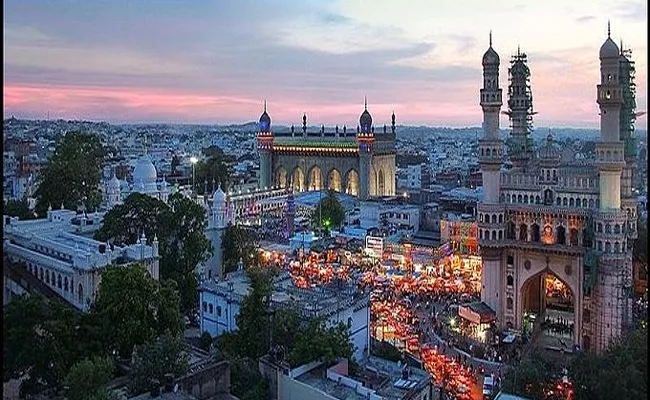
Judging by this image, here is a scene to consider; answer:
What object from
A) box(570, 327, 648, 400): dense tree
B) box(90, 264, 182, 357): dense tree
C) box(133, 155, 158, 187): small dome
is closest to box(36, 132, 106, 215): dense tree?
box(133, 155, 158, 187): small dome

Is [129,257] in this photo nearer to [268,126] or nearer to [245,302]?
[245,302]

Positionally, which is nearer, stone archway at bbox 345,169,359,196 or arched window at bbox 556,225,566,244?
arched window at bbox 556,225,566,244

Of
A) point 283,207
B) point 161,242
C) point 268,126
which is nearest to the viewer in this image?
point 161,242

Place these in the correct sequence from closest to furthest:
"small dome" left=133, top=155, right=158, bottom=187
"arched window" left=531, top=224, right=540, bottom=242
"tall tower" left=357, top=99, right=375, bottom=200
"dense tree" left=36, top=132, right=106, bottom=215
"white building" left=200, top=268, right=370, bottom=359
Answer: "white building" left=200, top=268, right=370, bottom=359
"arched window" left=531, top=224, right=540, bottom=242
"dense tree" left=36, top=132, right=106, bottom=215
"small dome" left=133, top=155, right=158, bottom=187
"tall tower" left=357, top=99, right=375, bottom=200

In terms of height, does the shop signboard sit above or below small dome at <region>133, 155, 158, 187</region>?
below

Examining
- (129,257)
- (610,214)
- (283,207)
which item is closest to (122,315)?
(129,257)

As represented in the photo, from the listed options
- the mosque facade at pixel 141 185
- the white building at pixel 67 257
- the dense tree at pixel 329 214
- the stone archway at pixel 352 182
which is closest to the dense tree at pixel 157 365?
the white building at pixel 67 257

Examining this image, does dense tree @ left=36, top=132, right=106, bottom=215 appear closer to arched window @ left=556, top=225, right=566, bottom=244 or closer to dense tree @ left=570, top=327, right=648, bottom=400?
arched window @ left=556, top=225, right=566, bottom=244
